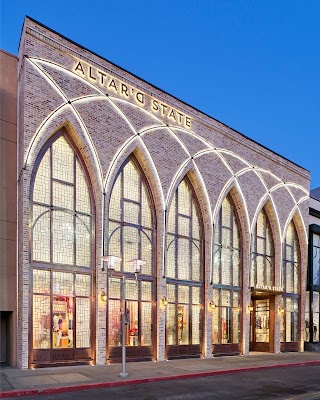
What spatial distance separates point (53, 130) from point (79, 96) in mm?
2009

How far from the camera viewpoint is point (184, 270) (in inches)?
994

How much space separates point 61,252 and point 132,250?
3897mm

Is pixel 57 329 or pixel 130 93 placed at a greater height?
pixel 130 93

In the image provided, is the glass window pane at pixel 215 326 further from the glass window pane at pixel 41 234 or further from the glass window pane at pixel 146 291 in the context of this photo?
the glass window pane at pixel 41 234

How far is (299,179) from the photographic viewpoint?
114ft

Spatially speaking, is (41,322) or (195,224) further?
(195,224)

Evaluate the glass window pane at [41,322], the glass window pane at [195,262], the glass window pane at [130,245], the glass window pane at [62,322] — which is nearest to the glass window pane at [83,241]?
the glass window pane at [62,322]

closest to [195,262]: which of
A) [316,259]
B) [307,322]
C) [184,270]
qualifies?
[184,270]

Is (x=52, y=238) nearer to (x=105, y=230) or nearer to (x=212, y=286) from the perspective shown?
(x=105, y=230)

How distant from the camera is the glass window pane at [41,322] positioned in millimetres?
18547

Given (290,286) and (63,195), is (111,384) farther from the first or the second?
(290,286)

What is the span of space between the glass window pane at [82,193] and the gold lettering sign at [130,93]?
150 inches

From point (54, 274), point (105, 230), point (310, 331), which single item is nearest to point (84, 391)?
point (54, 274)

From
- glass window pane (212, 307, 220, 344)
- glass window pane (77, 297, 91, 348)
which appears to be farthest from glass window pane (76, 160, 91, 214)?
glass window pane (212, 307, 220, 344)
